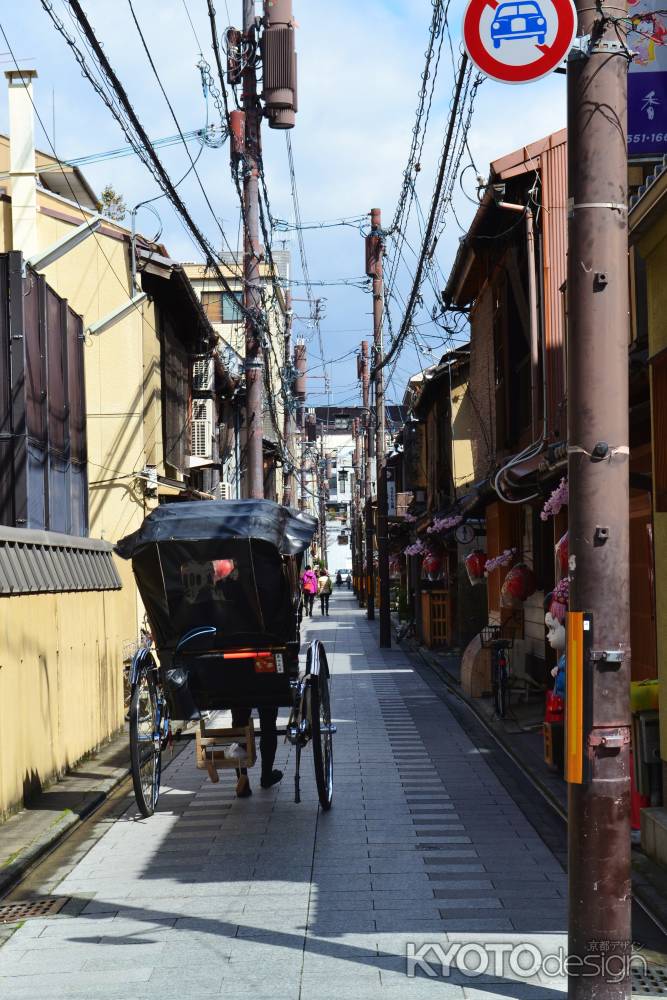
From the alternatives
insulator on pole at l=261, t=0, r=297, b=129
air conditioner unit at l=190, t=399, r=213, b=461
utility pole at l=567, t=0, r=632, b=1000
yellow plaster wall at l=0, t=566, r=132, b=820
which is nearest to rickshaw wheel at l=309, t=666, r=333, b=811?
yellow plaster wall at l=0, t=566, r=132, b=820

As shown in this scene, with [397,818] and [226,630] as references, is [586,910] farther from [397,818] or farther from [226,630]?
[226,630]

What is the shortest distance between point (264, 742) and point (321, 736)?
1157mm

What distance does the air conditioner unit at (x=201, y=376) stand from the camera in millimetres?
30109

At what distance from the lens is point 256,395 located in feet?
68.3

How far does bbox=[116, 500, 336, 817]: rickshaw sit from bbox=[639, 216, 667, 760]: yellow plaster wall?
334cm

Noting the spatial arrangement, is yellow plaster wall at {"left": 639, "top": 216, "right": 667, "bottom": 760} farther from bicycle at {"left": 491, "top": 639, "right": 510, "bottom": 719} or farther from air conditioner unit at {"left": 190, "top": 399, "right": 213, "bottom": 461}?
air conditioner unit at {"left": 190, "top": 399, "right": 213, "bottom": 461}

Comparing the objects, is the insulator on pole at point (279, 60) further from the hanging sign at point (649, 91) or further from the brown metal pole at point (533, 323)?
the hanging sign at point (649, 91)

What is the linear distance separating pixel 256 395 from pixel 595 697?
16.0 m

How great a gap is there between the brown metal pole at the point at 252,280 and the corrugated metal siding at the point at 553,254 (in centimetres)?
568

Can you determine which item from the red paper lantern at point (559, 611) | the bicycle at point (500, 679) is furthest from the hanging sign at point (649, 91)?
the bicycle at point (500, 679)

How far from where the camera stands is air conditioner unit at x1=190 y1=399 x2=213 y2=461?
30.3 meters

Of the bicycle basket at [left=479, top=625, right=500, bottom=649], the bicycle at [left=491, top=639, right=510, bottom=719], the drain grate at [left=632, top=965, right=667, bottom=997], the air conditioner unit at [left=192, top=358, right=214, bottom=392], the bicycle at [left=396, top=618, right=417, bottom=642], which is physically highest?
the air conditioner unit at [left=192, top=358, right=214, bottom=392]

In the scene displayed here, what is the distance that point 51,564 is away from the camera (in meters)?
13.0

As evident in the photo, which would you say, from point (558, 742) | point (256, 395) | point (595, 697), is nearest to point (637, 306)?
point (558, 742)
